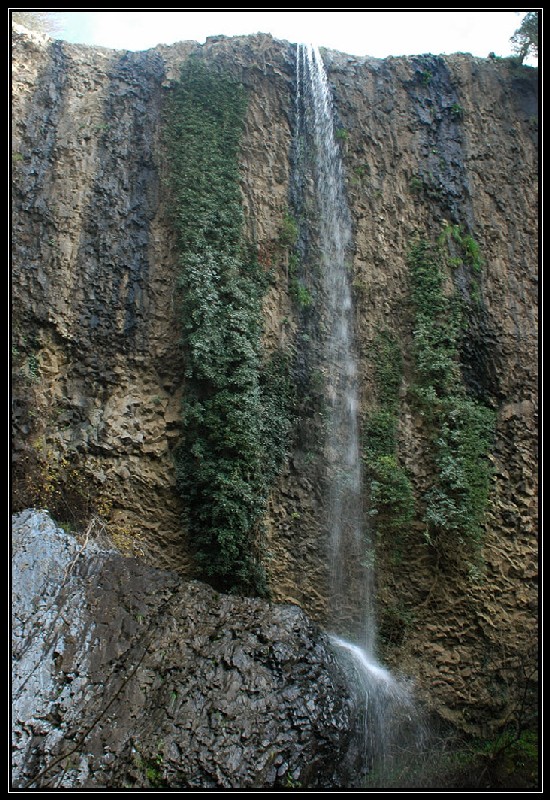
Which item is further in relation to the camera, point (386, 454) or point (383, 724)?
point (386, 454)

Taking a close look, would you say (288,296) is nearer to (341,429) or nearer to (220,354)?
(220,354)

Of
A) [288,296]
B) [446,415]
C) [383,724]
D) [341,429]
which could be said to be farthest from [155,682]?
[288,296]

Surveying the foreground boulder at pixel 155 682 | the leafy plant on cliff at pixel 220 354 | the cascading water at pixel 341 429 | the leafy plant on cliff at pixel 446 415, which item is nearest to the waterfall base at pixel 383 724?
the cascading water at pixel 341 429

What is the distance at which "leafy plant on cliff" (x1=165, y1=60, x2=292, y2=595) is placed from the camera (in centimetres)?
805

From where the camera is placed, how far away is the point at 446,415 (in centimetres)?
951

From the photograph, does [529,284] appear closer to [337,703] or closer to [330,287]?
[330,287]

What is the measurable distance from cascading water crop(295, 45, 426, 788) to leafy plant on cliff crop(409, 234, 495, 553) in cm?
110

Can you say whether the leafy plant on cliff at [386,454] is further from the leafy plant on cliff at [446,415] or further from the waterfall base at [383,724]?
the waterfall base at [383,724]

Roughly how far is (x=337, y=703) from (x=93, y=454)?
435cm

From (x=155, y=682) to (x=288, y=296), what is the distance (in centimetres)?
611

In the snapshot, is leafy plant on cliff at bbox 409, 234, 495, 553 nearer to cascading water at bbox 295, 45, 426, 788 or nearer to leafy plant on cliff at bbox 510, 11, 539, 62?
cascading water at bbox 295, 45, 426, 788

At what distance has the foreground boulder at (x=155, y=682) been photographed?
576 centimetres

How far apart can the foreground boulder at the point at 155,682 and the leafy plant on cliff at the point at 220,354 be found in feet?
2.98
